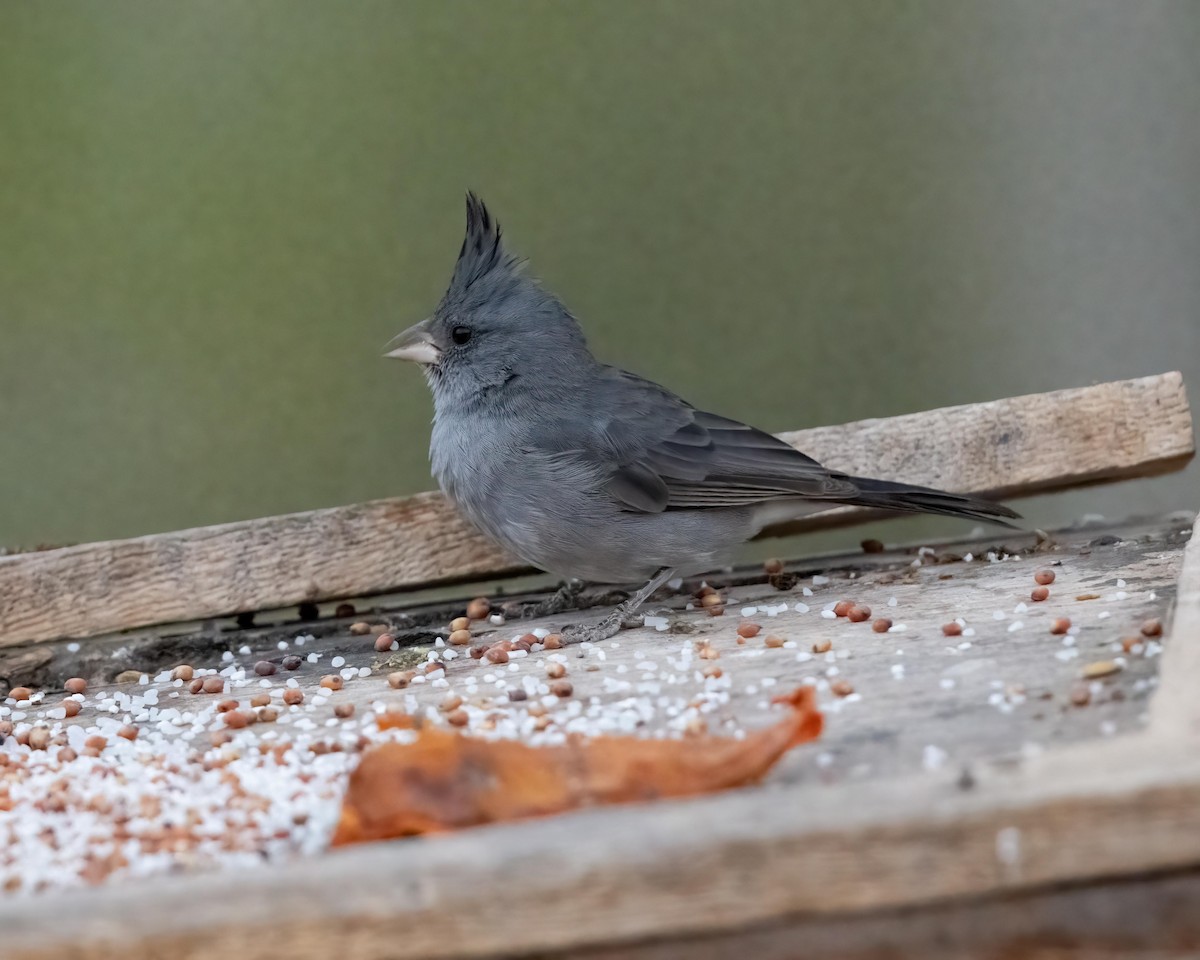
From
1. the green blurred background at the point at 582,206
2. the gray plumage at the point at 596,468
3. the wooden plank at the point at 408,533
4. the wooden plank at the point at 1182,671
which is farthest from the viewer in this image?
the green blurred background at the point at 582,206

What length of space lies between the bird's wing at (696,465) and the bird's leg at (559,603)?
303 millimetres

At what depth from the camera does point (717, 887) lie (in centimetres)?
131

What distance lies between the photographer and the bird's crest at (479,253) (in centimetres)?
352

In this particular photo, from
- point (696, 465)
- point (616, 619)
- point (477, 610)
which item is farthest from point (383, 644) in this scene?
point (696, 465)

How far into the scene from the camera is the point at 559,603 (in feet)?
10.9

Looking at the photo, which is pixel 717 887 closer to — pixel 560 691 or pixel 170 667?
pixel 560 691

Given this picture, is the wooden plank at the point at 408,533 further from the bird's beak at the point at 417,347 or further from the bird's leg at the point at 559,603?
the bird's beak at the point at 417,347

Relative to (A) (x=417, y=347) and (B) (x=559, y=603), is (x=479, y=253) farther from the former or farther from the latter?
(B) (x=559, y=603)

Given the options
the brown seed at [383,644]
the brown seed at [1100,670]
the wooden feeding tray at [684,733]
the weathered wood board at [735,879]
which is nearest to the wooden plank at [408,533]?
the wooden feeding tray at [684,733]

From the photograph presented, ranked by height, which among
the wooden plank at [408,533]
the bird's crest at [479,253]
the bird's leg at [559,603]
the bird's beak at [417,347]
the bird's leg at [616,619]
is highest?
the bird's crest at [479,253]

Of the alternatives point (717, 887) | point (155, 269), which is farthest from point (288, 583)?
point (155, 269)

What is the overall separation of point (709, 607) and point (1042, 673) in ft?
3.64

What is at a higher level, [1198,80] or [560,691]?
[1198,80]

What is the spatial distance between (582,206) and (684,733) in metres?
3.50
